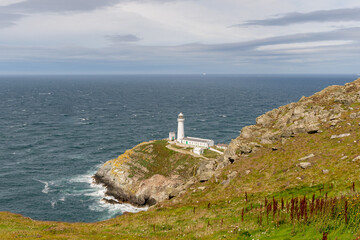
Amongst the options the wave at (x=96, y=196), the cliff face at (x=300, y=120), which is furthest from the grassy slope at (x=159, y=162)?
the cliff face at (x=300, y=120)

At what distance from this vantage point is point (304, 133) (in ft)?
161

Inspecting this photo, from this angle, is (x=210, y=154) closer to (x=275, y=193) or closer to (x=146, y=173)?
(x=146, y=173)

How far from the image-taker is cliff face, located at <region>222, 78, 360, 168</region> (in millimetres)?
49378

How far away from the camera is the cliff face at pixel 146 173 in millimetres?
79556

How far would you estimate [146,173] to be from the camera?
92000 mm

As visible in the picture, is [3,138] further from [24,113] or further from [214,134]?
[214,134]

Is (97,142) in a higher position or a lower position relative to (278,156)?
lower

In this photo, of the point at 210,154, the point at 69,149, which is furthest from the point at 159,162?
the point at 69,149

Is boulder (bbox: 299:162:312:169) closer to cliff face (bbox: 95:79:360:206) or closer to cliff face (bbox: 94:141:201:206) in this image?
cliff face (bbox: 95:79:360:206)

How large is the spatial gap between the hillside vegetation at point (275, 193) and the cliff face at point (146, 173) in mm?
26859

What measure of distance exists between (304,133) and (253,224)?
3036 cm

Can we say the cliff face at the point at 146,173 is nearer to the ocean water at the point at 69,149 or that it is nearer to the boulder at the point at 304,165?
the ocean water at the point at 69,149

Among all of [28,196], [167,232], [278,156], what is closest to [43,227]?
[167,232]

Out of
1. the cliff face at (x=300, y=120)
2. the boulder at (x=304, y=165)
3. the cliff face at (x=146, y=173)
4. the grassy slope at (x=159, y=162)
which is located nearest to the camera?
the boulder at (x=304, y=165)
